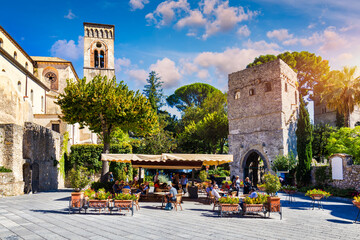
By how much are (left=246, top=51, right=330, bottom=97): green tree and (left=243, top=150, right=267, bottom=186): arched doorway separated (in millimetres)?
20357

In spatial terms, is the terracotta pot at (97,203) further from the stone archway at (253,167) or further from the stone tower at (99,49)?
the stone tower at (99,49)

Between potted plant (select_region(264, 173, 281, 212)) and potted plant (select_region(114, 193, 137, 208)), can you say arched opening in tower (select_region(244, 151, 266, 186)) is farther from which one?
potted plant (select_region(114, 193, 137, 208))

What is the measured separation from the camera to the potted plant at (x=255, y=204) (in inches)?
464

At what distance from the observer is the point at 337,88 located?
104ft

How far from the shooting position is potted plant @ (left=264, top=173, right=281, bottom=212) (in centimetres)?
1170

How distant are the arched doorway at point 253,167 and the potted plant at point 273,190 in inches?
767

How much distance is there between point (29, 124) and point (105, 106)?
19.8ft

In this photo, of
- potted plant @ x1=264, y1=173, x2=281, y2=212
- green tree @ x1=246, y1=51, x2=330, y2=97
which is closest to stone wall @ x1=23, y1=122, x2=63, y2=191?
potted plant @ x1=264, y1=173, x2=281, y2=212

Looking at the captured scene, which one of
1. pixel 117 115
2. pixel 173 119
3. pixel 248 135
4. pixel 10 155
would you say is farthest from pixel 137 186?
pixel 173 119

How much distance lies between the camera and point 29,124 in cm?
2194

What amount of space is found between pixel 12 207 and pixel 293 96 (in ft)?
92.1

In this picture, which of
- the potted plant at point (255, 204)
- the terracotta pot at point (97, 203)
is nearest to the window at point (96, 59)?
the terracotta pot at point (97, 203)

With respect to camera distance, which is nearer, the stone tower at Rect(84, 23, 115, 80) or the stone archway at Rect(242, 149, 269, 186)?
the stone archway at Rect(242, 149, 269, 186)

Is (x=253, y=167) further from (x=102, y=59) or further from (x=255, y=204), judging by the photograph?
(x=102, y=59)
